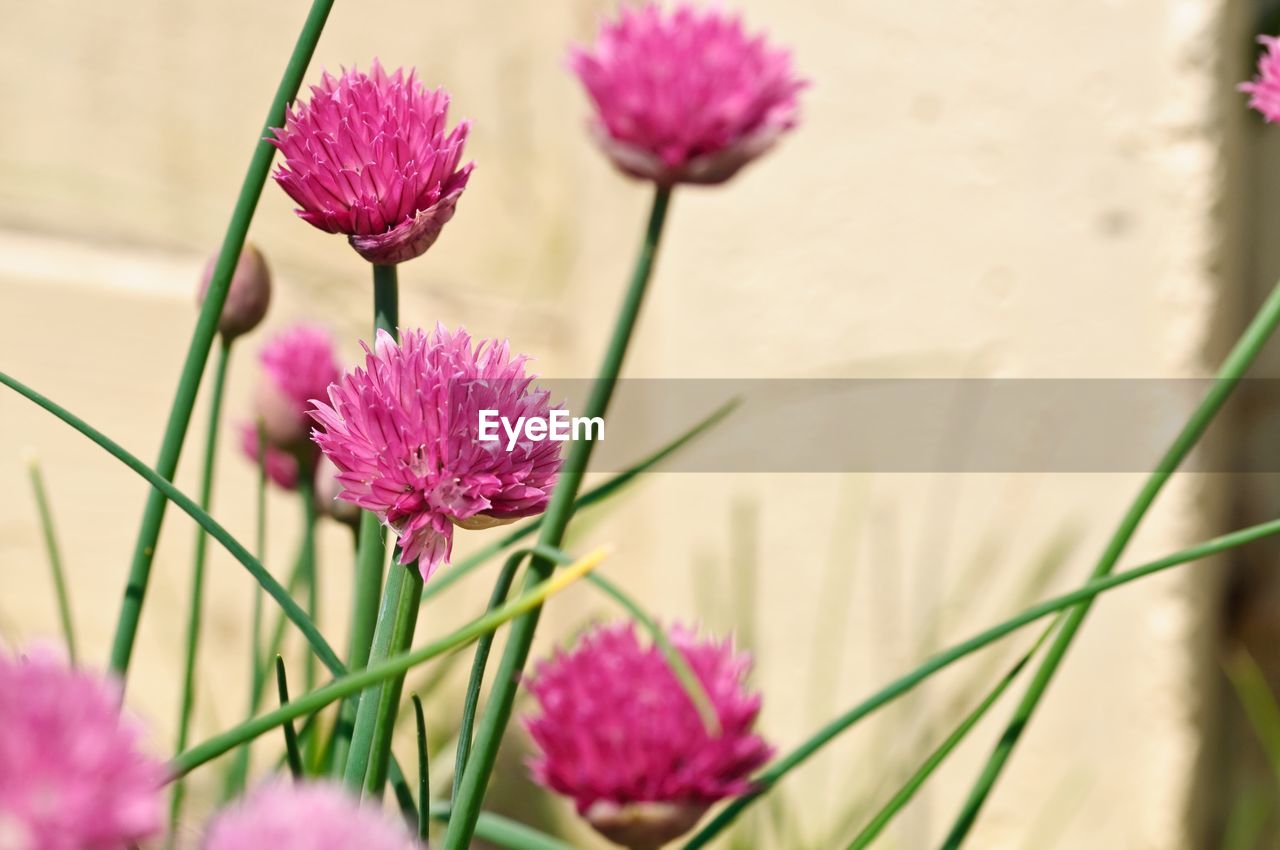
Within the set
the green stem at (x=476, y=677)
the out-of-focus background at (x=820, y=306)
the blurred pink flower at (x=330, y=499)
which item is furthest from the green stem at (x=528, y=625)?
the out-of-focus background at (x=820, y=306)

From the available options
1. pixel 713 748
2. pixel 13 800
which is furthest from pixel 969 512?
pixel 13 800

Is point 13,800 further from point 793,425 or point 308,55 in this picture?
point 793,425

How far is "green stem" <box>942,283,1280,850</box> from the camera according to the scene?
305 mm

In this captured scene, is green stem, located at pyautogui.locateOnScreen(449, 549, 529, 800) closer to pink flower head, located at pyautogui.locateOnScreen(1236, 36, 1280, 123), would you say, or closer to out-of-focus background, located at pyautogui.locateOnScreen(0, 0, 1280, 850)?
pink flower head, located at pyautogui.locateOnScreen(1236, 36, 1280, 123)

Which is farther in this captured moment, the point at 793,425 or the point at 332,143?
the point at 793,425

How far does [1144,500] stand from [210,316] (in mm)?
236

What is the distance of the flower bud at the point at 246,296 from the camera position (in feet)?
1.27

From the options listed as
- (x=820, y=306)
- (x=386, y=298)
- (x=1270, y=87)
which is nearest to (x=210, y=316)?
(x=386, y=298)

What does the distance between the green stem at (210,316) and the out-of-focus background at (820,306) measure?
17.2 inches

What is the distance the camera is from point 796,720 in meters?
0.92

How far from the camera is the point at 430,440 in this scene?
216mm

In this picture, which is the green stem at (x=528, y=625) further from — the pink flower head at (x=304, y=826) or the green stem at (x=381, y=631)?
the pink flower head at (x=304, y=826)

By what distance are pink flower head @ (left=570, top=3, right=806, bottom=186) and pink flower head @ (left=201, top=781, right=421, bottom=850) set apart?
0.26m

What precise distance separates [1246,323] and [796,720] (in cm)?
42
